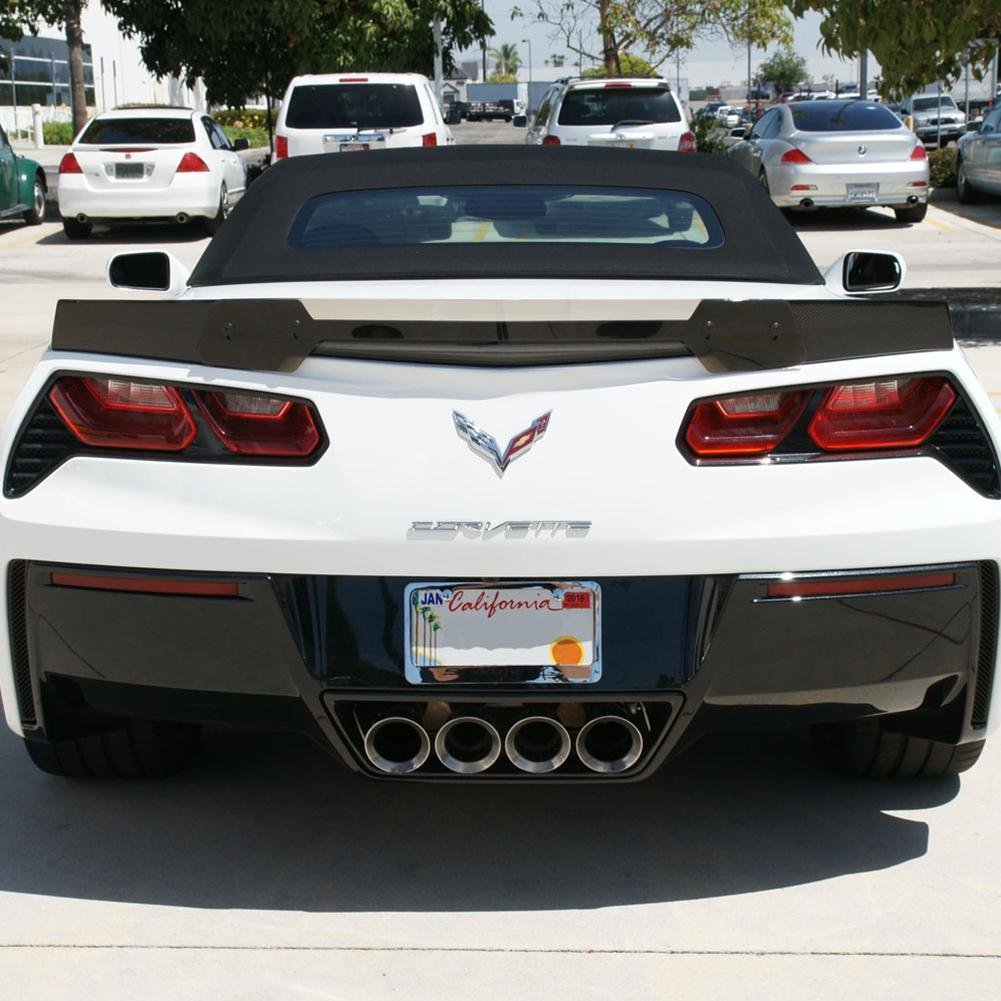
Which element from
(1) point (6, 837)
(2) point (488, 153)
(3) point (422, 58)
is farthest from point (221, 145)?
(1) point (6, 837)

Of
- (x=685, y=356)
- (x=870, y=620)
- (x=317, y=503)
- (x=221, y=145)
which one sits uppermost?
(x=685, y=356)

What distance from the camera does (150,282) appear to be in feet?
15.0

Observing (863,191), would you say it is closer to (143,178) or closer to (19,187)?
(143,178)

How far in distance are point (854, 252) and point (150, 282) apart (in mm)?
1928

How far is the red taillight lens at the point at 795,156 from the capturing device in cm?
2005

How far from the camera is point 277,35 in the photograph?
2780 cm

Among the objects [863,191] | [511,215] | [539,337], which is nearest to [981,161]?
[863,191]

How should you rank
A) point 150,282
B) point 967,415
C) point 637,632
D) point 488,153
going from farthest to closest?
point 488,153, point 150,282, point 967,415, point 637,632

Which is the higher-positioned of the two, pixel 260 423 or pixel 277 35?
pixel 260 423

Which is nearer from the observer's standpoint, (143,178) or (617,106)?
(143,178)

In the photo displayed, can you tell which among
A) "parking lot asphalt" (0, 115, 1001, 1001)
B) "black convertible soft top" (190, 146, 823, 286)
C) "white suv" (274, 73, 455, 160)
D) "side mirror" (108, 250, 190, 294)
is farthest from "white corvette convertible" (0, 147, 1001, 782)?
A: "white suv" (274, 73, 455, 160)

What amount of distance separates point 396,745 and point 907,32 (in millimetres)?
8643

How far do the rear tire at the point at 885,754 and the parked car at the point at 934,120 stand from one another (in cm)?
4781

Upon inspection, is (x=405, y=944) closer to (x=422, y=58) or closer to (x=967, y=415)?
(x=967, y=415)
